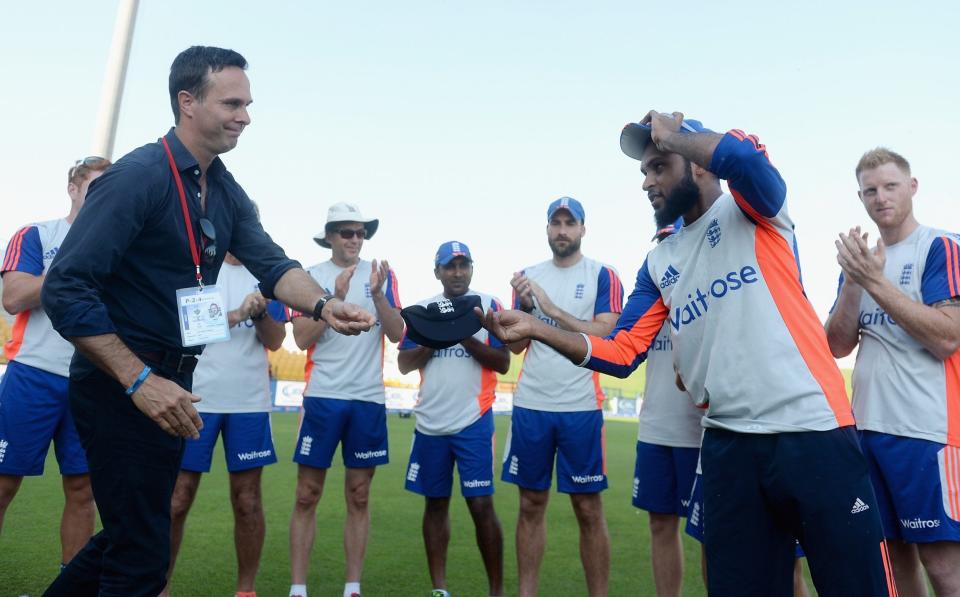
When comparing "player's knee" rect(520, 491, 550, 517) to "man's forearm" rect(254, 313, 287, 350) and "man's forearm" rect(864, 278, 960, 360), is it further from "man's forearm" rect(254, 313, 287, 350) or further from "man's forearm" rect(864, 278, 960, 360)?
"man's forearm" rect(864, 278, 960, 360)

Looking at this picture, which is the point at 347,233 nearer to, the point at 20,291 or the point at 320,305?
the point at 20,291

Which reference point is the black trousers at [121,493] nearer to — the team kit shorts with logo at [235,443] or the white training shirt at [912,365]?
the team kit shorts with logo at [235,443]

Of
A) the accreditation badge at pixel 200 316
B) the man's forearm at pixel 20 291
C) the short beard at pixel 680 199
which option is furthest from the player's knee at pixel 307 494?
the short beard at pixel 680 199

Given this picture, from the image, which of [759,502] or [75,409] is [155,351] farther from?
Answer: [759,502]

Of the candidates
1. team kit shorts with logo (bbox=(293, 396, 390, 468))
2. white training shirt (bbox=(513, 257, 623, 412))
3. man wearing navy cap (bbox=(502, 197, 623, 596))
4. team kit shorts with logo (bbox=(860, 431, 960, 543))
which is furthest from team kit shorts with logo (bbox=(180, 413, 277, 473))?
team kit shorts with logo (bbox=(860, 431, 960, 543))

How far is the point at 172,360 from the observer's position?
122 inches

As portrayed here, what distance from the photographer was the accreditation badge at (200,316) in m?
3.04

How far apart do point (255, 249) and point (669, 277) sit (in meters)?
2.01

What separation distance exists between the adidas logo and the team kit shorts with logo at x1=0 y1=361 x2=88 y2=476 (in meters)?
3.80

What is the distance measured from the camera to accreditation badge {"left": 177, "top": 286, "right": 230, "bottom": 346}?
3.04m

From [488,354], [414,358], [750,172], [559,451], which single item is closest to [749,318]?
[750,172]

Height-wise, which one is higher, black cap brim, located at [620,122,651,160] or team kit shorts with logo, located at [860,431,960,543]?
black cap brim, located at [620,122,651,160]

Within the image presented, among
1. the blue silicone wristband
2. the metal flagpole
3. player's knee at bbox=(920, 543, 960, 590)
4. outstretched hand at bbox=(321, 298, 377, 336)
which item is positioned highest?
the metal flagpole

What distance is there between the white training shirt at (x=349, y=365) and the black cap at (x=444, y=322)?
88.7 inches
